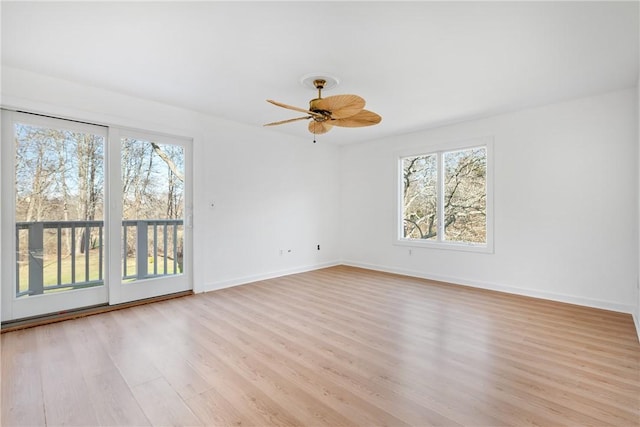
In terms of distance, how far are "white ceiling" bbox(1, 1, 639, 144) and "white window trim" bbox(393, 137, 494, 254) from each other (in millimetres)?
920

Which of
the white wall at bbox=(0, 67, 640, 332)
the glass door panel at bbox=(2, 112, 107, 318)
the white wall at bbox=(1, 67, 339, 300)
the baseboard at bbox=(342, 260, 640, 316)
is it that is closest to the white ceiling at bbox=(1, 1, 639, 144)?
the white wall at bbox=(1, 67, 339, 300)

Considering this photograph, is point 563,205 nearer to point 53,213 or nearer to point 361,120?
point 361,120

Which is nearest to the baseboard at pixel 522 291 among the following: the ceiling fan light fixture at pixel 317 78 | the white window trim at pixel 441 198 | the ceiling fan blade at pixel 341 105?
the white window trim at pixel 441 198

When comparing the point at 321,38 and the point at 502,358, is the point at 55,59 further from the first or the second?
the point at 502,358

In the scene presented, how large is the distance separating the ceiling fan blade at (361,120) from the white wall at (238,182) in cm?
208

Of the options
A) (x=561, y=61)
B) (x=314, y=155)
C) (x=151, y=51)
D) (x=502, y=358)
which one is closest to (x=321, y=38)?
(x=151, y=51)

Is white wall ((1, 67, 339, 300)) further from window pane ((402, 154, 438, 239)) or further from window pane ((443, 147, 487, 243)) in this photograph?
window pane ((443, 147, 487, 243))

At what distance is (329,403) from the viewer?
1.86 m

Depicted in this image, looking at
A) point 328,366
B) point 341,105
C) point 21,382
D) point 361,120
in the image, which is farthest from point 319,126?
point 21,382

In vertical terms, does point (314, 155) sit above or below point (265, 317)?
above

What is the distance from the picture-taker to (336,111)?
9.62 ft

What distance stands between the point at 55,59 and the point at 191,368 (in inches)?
118

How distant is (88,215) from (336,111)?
3042mm

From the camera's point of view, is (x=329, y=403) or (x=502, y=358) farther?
(x=502, y=358)
